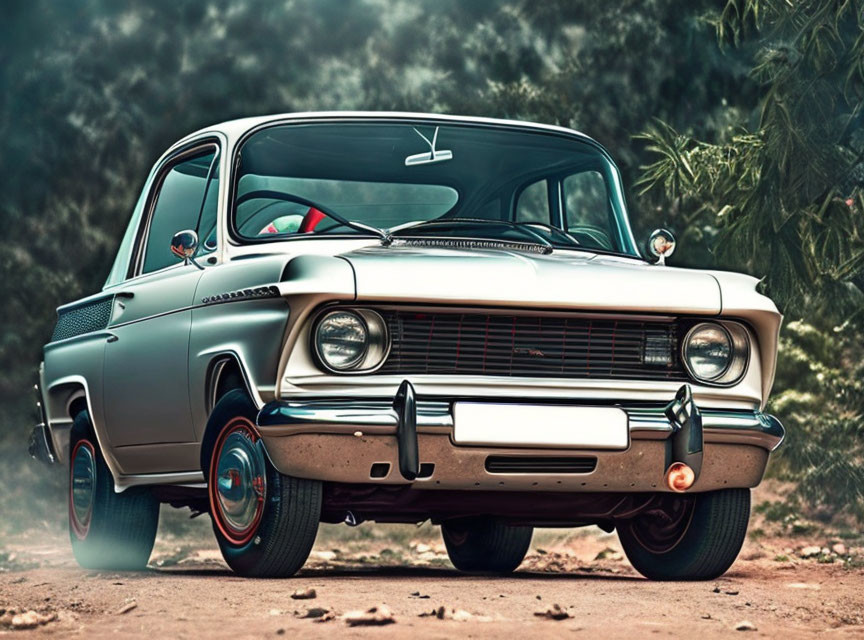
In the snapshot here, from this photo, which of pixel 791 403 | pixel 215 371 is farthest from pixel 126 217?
pixel 215 371

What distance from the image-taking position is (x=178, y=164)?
8.20 metres

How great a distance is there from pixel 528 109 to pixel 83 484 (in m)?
11.2

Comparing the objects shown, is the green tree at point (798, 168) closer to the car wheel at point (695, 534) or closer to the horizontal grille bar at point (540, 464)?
the car wheel at point (695, 534)

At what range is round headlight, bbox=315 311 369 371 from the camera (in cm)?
608

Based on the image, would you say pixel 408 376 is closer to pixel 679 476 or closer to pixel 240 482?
pixel 240 482

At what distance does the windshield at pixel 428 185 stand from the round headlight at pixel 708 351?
968 millimetres

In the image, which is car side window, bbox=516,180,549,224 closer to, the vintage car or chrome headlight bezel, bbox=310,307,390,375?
the vintage car

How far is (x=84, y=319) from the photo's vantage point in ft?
28.1

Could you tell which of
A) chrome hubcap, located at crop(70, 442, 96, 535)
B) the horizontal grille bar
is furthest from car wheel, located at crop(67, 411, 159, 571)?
the horizontal grille bar

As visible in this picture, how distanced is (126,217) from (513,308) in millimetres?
15967

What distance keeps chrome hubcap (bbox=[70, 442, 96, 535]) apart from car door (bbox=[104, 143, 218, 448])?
1.84ft

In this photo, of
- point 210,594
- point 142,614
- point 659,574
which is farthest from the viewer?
point 659,574

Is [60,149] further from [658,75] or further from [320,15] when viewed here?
[658,75]

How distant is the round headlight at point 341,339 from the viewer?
6078 mm
